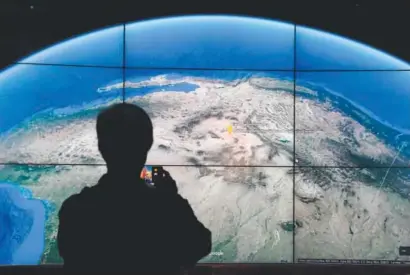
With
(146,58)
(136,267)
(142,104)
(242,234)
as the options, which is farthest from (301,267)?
(136,267)

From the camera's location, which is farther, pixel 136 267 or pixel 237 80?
pixel 237 80

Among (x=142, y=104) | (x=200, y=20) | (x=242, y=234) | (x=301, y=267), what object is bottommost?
(x=301, y=267)

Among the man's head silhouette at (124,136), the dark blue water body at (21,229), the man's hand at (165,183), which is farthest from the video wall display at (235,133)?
the man's head silhouette at (124,136)

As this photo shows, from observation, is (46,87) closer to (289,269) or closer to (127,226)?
(289,269)

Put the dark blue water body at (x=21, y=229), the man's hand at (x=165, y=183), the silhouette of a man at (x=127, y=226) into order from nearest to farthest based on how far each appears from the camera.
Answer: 1. the silhouette of a man at (x=127, y=226)
2. the man's hand at (x=165, y=183)
3. the dark blue water body at (x=21, y=229)

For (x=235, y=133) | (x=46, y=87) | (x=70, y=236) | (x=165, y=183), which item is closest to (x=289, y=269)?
(x=235, y=133)

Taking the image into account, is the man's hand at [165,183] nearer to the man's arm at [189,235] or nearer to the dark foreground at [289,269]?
the man's arm at [189,235]

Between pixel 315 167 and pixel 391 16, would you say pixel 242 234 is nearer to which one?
pixel 315 167
